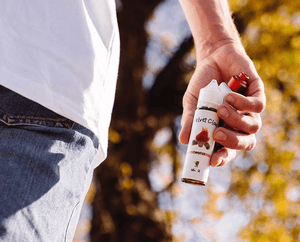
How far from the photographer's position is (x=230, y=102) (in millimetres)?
1239

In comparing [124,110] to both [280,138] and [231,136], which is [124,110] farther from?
[231,136]

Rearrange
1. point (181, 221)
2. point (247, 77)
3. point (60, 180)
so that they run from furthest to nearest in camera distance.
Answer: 1. point (181, 221)
2. point (247, 77)
3. point (60, 180)

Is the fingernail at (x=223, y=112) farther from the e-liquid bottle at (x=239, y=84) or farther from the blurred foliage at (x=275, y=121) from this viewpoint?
the blurred foliage at (x=275, y=121)

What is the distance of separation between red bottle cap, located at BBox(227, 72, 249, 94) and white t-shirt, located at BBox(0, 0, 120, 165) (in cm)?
53

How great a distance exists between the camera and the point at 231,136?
124 centimetres

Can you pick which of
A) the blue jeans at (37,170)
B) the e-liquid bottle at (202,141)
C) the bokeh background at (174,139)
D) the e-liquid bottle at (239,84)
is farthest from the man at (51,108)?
the bokeh background at (174,139)

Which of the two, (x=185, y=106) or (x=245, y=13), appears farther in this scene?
(x=245, y=13)

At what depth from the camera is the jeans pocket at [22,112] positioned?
910 millimetres

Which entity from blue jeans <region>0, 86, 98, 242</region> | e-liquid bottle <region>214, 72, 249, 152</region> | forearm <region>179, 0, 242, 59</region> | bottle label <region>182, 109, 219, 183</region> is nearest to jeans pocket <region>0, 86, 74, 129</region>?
blue jeans <region>0, 86, 98, 242</region>

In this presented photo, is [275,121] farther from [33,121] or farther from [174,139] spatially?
[33,121]

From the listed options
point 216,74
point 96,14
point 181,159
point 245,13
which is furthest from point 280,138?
point 96,14

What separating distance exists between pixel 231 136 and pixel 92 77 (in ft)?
1.76

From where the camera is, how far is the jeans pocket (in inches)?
35.8

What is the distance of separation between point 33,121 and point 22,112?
0.04 metres
